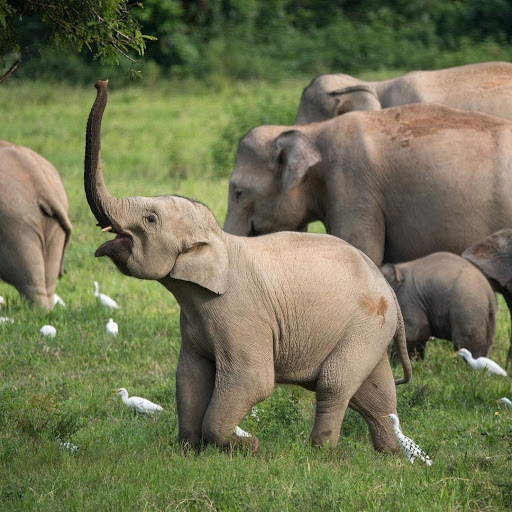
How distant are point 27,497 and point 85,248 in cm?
715

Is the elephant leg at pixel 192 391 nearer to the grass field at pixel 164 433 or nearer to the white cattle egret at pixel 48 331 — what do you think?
the grass field at pixel 164 433

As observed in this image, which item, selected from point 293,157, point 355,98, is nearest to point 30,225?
point 293,157

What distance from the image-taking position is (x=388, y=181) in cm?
791

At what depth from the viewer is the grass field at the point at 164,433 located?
464cm

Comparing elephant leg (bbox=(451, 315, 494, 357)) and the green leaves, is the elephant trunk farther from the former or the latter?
elephant leg (bbox=(451, 315, 494, 357))

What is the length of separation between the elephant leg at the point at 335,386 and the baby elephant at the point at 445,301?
8.88ft

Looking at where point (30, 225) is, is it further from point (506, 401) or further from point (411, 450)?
point (411, 450)

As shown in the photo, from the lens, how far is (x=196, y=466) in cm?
495

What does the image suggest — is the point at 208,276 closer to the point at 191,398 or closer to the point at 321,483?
the point at 191,398

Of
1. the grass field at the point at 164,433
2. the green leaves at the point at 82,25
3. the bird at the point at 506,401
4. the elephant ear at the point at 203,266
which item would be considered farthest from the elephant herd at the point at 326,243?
the bird at the point at 506,401

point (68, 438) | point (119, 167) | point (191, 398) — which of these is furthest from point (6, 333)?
point (119, 167)

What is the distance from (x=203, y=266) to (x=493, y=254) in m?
3.14

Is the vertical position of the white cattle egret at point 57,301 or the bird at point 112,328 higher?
the bird at point 112,328

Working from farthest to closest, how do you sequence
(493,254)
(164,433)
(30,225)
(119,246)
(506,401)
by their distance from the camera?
(30,225) → (493,254) → (506,401) → (164,433) → (119,246)
